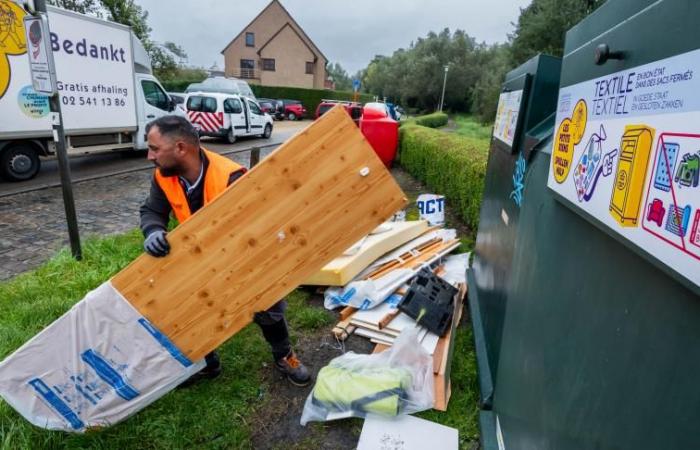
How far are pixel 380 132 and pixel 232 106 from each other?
727 cm

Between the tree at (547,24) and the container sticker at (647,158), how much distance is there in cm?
2176

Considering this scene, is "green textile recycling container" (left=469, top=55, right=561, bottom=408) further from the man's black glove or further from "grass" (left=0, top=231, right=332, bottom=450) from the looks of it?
the man's black glove

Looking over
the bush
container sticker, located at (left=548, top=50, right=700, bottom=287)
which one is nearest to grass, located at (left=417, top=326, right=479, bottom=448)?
container sticker, located at (left=548, top=50, right=700, bottom=287)

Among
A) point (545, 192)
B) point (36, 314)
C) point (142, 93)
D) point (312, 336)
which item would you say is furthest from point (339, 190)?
point (142, 93)

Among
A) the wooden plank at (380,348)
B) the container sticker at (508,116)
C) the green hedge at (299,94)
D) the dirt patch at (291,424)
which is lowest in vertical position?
the dirt patch at (291,424)

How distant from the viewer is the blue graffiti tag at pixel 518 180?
2.38 meters

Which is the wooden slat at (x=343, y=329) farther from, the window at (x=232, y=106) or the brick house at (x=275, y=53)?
the brick house at (x=275, y=53)

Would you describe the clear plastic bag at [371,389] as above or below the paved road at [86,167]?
below

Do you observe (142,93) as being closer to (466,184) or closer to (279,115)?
(466,184)

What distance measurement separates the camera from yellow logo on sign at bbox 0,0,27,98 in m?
7.00

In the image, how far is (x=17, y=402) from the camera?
2.15 meters

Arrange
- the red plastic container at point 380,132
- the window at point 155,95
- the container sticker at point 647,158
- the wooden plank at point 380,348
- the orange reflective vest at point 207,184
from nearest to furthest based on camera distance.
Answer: the container sticker at point 647,158, the orange reflective vest at point 207,184, the wooden plank at point 380,348, the window at point 155,95, the red plastic container at point 380,132

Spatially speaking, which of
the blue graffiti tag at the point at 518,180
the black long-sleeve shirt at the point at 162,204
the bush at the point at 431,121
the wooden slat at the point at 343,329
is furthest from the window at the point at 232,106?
the blue graffiti tag at the point at 518,180

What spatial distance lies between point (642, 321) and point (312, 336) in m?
2.92
